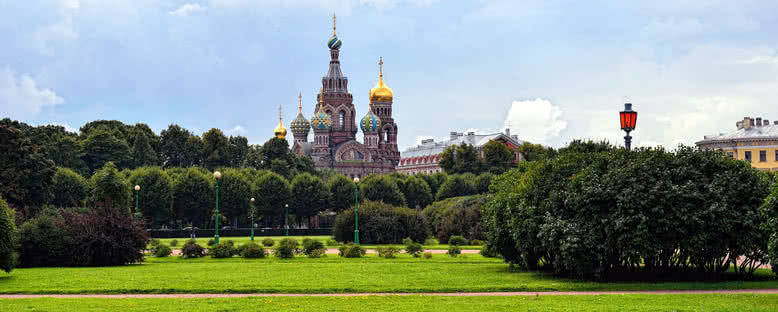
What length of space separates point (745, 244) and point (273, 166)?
92782 millimetres

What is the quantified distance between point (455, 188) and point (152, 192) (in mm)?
38900

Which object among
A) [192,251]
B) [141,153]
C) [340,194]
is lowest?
[192,251]

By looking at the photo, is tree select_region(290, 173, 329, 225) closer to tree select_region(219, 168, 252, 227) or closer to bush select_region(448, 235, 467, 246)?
tree select_region(219, 168, 252, 227)

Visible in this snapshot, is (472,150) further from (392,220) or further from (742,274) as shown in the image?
(742,274)

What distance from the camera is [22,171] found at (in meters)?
66.6

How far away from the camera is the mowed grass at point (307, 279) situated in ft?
97.8

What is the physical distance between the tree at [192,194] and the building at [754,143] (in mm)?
47792

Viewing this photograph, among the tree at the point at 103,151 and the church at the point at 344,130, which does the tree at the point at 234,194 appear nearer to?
the tree at the point at 103,151

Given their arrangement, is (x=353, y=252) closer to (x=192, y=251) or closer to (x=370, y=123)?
(x=192, y=251)

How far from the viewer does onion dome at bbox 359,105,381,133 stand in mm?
186250

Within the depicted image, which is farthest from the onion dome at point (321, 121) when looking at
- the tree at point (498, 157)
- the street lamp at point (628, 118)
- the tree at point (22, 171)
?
the street lamp at point (628, 118)

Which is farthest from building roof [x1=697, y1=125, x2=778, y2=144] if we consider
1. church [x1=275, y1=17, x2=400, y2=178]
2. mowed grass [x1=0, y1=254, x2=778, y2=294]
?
church [x1=275, y1=17, x2=400, y2=178]

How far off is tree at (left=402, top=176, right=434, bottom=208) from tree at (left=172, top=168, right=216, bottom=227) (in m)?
27.6

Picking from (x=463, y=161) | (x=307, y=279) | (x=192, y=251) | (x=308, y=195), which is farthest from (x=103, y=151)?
(x=307, y=279)
